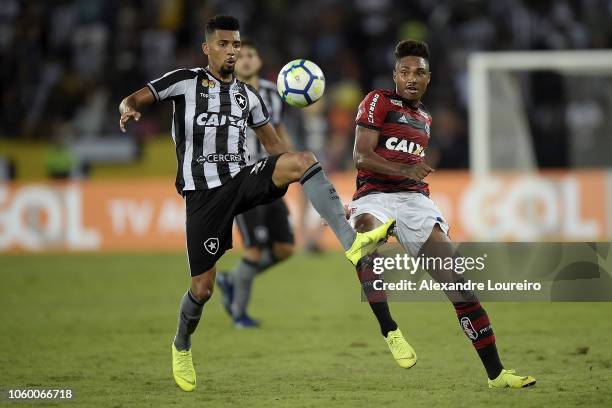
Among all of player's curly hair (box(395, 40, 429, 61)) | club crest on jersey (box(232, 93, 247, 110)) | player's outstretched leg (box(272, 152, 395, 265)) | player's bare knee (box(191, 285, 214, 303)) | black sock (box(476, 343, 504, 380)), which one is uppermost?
player's curly hair (box(395, 40, 429, 61))

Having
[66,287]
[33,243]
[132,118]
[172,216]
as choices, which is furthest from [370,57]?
[132,118]

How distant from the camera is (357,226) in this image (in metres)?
7.34

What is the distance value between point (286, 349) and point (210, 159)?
8.19ft

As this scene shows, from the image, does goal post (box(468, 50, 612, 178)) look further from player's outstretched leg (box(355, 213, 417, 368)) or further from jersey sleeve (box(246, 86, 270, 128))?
player's outstretched leg (box(355, 213, 417, 368))

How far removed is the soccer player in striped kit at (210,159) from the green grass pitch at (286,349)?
2.35ft

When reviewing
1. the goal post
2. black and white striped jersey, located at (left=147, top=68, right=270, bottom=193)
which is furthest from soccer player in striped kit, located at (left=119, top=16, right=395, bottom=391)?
the goal post

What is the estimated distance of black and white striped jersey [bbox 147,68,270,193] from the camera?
7316 millimetres

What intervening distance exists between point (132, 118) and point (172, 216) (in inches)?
469

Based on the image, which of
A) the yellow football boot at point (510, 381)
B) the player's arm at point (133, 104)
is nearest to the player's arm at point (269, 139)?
the player's arm at point (133, 104)

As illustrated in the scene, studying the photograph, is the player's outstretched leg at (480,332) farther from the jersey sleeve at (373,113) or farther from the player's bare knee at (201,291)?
the player's bare knee at (201,291)

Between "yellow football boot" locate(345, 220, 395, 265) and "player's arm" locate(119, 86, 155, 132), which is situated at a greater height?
"player's arm" locate(119, 86, 155, 132)

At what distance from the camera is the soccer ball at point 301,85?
7488 mm

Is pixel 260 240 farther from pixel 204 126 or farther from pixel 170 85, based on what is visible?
pixel 170 85

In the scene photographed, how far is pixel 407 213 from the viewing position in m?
7.34
